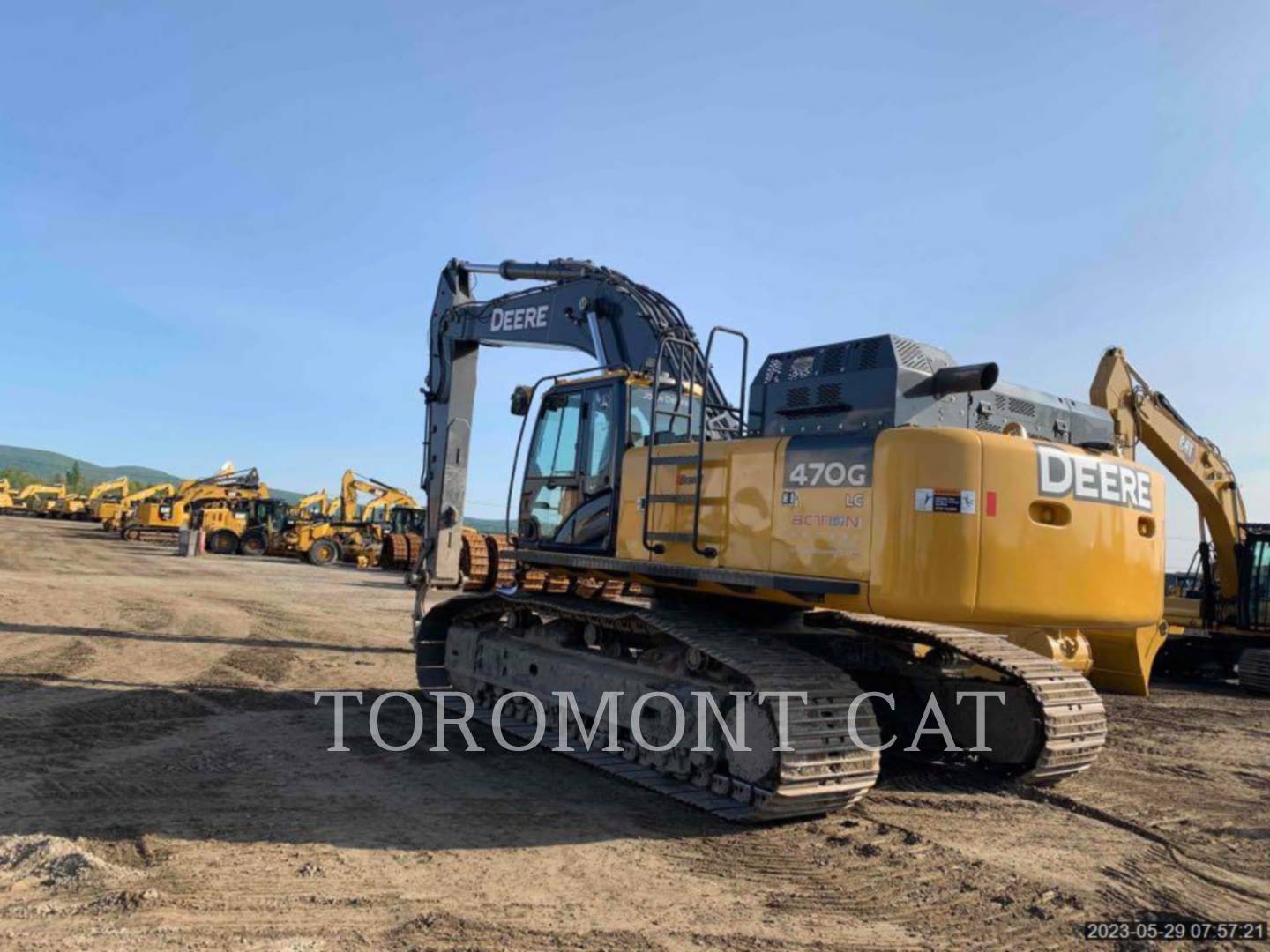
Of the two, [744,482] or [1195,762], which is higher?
[744,482]

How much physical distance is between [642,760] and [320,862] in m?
2.60

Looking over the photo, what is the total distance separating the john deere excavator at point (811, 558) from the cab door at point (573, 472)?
0.08ft

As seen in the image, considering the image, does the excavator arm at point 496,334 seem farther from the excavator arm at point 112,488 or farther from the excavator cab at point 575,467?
the excavator arm at point 112,488

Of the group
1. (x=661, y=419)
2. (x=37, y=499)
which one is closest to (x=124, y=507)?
(x=37, y=499)

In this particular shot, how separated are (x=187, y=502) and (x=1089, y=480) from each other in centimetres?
3958

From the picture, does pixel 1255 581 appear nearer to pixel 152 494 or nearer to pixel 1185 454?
pixel 1185 454

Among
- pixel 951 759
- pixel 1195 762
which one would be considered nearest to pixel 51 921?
pixel 951 759

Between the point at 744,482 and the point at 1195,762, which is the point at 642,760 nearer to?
the point at 744,482

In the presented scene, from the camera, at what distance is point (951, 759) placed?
7.58 metres

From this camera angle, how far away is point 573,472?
780cm

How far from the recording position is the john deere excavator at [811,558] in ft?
17.1

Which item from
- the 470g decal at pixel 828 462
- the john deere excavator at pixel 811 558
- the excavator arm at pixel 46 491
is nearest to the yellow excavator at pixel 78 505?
the excavator arm at pixel 46 491

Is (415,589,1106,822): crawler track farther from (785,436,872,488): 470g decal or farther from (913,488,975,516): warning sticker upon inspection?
(913,488,975,516): warning sticker

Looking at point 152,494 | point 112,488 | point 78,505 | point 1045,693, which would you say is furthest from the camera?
point 78,505
